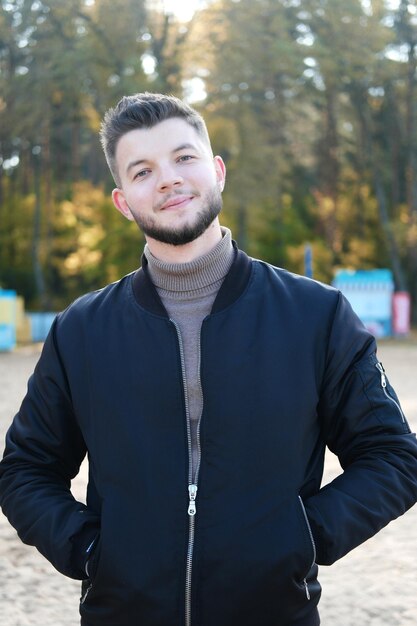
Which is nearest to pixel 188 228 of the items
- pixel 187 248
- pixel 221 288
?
pixel 187 248

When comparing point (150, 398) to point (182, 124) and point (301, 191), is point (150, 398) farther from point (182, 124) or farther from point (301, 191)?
point (301, 191)

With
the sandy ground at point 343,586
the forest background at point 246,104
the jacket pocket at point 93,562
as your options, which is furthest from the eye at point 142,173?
the forest background at point 246,104

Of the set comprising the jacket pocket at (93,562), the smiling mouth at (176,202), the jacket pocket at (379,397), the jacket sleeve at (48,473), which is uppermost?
the smiling mouth at (176,202)

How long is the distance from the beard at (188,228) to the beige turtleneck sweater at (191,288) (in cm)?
6

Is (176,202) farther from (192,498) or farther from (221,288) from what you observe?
(192,498)

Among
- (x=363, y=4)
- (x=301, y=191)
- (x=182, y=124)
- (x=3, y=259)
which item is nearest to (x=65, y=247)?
(x=3, y=259)

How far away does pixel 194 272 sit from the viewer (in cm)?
218

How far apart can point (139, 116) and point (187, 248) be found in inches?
14.1

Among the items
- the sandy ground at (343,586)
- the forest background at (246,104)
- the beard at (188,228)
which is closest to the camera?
the beard at (188,228)

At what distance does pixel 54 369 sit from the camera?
2.18 meters

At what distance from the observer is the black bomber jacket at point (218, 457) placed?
1.96m

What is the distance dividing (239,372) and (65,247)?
3231 cm

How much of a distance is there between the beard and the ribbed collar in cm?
6

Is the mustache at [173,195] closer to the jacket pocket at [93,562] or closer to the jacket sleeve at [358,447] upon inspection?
the jacket sleeve at [358,447]
